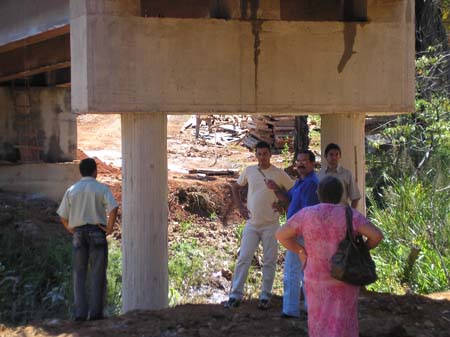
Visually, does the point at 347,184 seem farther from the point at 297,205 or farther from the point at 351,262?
the point at 351,262

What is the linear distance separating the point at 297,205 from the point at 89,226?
205cm

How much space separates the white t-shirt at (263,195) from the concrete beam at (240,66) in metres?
0.97

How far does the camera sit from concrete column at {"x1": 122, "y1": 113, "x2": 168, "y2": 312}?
8.93m

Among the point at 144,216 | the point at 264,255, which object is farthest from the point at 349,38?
the point at 144,216

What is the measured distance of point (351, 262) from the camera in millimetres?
5223

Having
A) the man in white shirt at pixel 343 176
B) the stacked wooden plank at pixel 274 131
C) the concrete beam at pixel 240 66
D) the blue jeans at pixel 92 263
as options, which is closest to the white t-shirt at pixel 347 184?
the man in white shirt at pixel 343 176

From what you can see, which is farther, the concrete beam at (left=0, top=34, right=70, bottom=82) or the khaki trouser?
the concrete beam at (left=0, top=34, right=70, bottom=82)

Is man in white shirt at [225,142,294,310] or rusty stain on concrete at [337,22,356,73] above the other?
rusty stain on concrete at [337,22,356,73]

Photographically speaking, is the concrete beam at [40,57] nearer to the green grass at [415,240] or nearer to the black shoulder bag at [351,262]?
the green grass at [415,240]

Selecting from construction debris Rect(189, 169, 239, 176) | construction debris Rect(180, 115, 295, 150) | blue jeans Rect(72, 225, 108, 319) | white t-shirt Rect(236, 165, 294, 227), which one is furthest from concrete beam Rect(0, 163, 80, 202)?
white t-shirt Rect(236, 165, 294, 227)

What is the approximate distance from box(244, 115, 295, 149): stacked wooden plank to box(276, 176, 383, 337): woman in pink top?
19155mm

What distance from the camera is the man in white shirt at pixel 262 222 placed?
27.6ft

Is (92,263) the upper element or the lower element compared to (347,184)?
lower

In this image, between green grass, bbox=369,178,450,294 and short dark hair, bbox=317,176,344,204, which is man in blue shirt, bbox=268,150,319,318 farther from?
green grass, bbox=369,178,450,294
